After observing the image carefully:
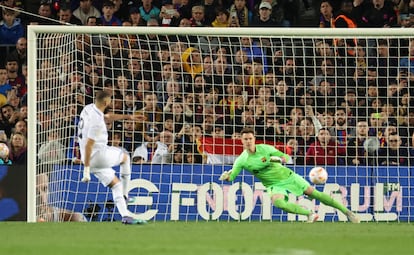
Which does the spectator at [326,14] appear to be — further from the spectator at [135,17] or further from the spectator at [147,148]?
the spectator at [147,148]

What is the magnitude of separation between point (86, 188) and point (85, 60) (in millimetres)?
2667

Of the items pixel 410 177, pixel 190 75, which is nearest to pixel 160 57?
pixel 190 75

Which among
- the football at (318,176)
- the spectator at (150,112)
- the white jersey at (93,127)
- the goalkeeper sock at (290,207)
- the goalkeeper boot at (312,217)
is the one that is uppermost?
the spectator at (150,112)

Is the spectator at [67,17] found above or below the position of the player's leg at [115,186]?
above

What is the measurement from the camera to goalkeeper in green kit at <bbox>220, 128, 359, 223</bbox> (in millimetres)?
19344

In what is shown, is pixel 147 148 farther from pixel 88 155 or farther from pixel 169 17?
pixel 169 17

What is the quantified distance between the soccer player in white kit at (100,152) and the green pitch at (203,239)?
51cm

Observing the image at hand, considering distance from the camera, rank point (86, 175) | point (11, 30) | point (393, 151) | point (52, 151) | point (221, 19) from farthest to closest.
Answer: point (11, 30)
point (221, 19)
point (393, 151)
point (52, 151)
point (86, 175)

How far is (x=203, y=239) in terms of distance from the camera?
14.2 metres

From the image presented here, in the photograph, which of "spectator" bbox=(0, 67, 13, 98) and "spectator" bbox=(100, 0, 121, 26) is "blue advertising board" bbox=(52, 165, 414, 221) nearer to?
"spectator" bbox=(0, 67, 13, 98)

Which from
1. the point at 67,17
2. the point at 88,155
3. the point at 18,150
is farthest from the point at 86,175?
the point at 67,17

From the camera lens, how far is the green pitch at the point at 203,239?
12.4 metres

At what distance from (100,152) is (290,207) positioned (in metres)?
3.35

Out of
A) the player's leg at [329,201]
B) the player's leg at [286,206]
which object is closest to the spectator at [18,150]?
the player's leg at [286,206]
